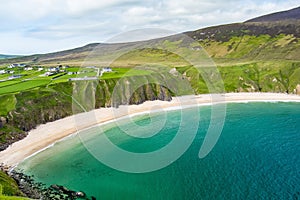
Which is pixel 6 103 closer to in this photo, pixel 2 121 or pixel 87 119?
pixel 2 121

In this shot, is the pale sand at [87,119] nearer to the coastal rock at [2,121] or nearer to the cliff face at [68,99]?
the cliff face at [68,99]

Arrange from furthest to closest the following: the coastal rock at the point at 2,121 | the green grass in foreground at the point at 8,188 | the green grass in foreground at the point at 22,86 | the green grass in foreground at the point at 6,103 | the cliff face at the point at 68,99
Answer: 1. the green grass in foreground at the point at 22,86
2. the green grass in foreground at the point at 6,103
3. the cliff face at the point at 68,99
4. the coastal rock at the point at 2,121
5. the green grass in foreground at the point at 8,188

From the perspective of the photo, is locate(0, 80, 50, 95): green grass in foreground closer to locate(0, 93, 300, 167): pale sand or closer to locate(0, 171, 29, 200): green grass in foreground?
locate(0, 93, 300, 167): pale sand

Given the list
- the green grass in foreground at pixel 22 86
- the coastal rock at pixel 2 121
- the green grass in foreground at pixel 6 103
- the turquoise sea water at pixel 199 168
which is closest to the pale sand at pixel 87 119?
the turquoise sea water at pixel 199 168

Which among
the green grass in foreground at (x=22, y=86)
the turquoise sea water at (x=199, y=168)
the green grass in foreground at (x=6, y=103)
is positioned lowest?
the turquoise sea water at (x=199, y=168)

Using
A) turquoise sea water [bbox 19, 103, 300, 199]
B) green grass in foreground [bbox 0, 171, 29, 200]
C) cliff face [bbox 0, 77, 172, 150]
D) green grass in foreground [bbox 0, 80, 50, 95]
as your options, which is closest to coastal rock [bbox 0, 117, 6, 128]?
cliff face [bbox 0, 77, 172, 150]

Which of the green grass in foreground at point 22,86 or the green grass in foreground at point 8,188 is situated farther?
the green grass in foreground at point 22,86

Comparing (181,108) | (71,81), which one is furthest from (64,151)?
(181,108)
